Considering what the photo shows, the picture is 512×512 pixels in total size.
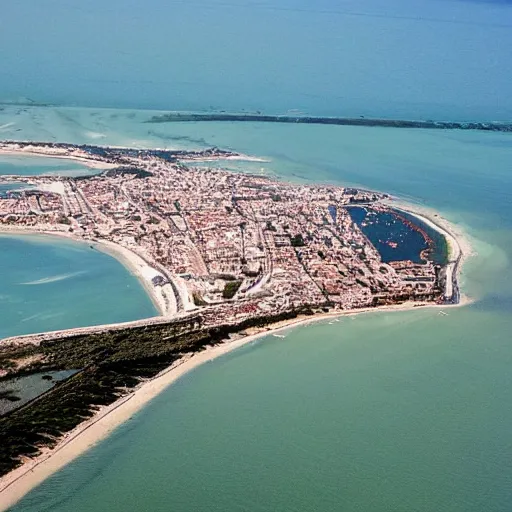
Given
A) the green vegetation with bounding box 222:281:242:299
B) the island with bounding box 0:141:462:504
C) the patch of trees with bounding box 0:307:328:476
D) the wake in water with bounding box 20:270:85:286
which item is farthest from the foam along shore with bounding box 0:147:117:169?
the patch of trees with bounding box 0:307:328:476

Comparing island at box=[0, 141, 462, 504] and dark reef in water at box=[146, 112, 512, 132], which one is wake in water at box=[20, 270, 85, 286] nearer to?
island at box=[0, 141, 462, 504]

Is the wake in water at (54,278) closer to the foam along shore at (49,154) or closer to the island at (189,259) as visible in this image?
the island at (189,259)

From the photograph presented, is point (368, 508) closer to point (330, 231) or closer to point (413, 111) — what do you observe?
point (330, 231)

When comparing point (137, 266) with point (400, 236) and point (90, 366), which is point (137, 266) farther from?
point (400, 236)

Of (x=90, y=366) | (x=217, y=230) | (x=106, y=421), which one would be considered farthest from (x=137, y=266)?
(x=106, y=421)

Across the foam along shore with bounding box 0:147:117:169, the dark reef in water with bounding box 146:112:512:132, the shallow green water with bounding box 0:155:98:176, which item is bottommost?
the shallow green water with bounding box 0:155:98:176
